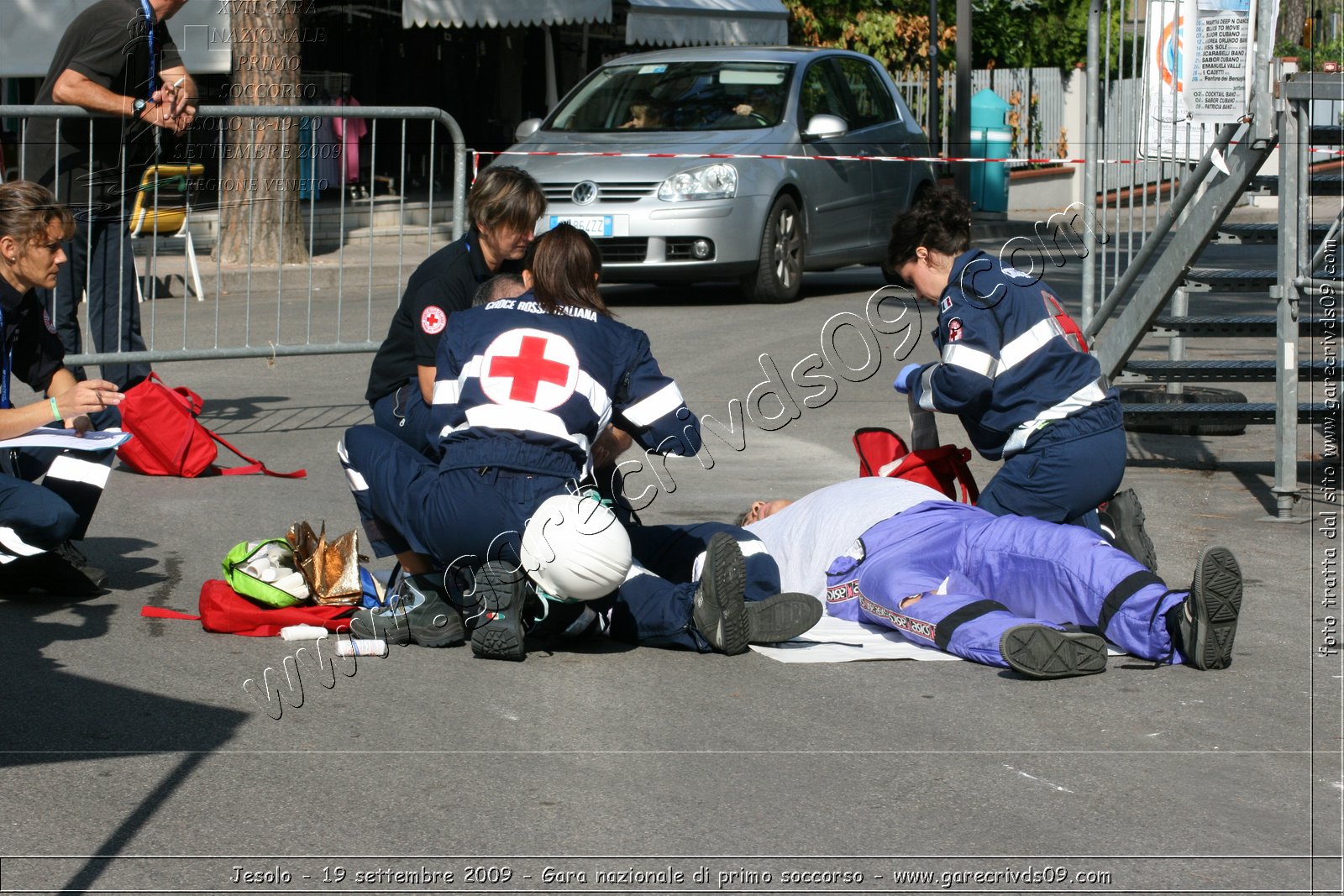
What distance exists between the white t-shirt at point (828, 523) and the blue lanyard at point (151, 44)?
419 centimetres

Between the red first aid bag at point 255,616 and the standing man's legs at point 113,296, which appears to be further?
the standing man's legs at point 113,296

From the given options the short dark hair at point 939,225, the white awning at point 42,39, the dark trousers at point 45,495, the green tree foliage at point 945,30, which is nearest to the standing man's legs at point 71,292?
the dark trousers at point 45,495

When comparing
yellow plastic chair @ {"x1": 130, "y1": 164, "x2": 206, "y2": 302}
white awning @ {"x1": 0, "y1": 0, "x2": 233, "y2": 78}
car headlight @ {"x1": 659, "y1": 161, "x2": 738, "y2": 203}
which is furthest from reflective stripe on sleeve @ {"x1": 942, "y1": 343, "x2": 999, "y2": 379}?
white awning @ {"x1": 0, "y1": 0, "x2": 233, "y2": 78}

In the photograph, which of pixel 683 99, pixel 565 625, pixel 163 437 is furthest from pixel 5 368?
pixel 683 99

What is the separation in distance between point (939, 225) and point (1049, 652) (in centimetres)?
176

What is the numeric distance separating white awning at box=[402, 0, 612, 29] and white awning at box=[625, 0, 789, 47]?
3.52 ft

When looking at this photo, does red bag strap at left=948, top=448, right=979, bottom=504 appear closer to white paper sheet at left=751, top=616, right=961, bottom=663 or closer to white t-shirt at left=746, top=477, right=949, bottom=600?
white t-shirt at left=746, top=477, right=949, bottom=600

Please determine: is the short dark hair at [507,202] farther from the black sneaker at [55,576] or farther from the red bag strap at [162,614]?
the black sneaker at [55,576]

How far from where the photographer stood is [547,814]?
3.84 meters

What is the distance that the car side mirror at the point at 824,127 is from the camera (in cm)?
1285

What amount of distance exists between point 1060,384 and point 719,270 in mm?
7372

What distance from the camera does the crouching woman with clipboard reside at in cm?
540

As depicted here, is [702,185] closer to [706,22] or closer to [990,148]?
[706,22]

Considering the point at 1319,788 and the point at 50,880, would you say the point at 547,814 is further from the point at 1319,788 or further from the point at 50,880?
the point at 1319,788
